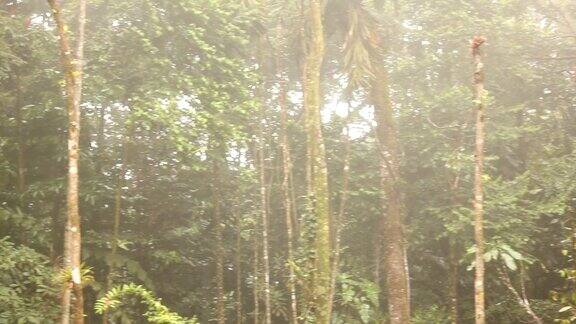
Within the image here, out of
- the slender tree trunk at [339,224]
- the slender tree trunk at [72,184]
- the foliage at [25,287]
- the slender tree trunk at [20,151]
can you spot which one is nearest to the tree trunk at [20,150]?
the slender tree trunk at [20,151]

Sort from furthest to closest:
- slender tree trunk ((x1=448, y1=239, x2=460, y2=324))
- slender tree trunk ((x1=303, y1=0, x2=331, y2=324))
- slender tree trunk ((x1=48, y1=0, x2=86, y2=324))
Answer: slender tree trunk ((x1=448, y1=239, x2=460, y2=324)), slender tree trunk ((x1=303, y1=0, x2=331, y2=324)), slender tree trunk ((x1=48, y1=0, x2=86, y2=324))

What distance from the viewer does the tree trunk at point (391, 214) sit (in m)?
8.14

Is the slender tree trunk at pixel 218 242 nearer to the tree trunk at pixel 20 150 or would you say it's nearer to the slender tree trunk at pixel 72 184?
the tree trunk at pixel 20 150

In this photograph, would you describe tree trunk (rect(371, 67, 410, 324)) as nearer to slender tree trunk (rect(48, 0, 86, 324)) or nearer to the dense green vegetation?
the dense green vegetation

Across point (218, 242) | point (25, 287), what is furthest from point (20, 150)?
point (218, 242)

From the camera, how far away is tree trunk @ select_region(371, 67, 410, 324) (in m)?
8.14

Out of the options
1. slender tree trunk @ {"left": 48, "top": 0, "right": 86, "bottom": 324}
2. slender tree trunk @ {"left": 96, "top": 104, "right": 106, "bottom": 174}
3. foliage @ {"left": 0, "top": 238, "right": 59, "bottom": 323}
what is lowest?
foliage @ {"left": 0, "top": 238, "right": 59, "bottom": 323}

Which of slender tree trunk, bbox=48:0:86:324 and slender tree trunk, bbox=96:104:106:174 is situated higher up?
slender tree trunk, bbox=96:104:106:174

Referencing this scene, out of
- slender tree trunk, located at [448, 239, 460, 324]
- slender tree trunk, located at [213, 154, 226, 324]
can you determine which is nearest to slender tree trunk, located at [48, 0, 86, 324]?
slender tree trunk, located at [213, 154, 226, 324]

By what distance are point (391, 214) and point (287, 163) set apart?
1946 mm

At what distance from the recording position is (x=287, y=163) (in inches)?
361

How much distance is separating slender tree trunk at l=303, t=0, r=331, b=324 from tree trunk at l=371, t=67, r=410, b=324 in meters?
1.62

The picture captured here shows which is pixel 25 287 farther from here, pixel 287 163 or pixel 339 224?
pixel 339 224

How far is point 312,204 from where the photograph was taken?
22.6ft
